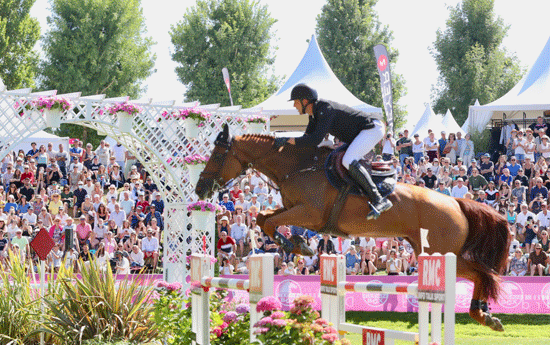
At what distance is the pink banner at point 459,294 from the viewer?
10.5 metres

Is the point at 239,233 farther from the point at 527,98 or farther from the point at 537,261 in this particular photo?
the point at 527,98

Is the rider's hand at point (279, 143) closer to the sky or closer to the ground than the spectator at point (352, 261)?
closer to the sky

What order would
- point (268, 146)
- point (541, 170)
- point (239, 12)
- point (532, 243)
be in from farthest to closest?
point (239, 12), point (541, 170), point (532, 243), point (268, 146)

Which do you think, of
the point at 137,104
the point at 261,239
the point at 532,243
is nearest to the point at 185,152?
the point at 137,104

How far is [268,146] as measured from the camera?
632 centimetres

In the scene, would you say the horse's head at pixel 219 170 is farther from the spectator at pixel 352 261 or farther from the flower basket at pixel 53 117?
the spectator at pixel 352 261

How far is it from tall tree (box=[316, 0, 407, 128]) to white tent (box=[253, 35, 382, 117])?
47.1ft

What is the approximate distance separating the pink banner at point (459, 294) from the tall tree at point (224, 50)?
69.3 feet

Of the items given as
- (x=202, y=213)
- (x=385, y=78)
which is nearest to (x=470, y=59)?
(x=385, y=78)

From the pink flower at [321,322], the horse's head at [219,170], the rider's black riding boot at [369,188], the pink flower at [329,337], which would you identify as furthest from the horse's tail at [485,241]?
the pink flower at [329,337]

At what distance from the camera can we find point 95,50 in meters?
29.9

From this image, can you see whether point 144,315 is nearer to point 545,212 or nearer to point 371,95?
point 545,212

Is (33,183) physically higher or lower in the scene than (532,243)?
higher

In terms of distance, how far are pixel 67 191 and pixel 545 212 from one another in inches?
380
